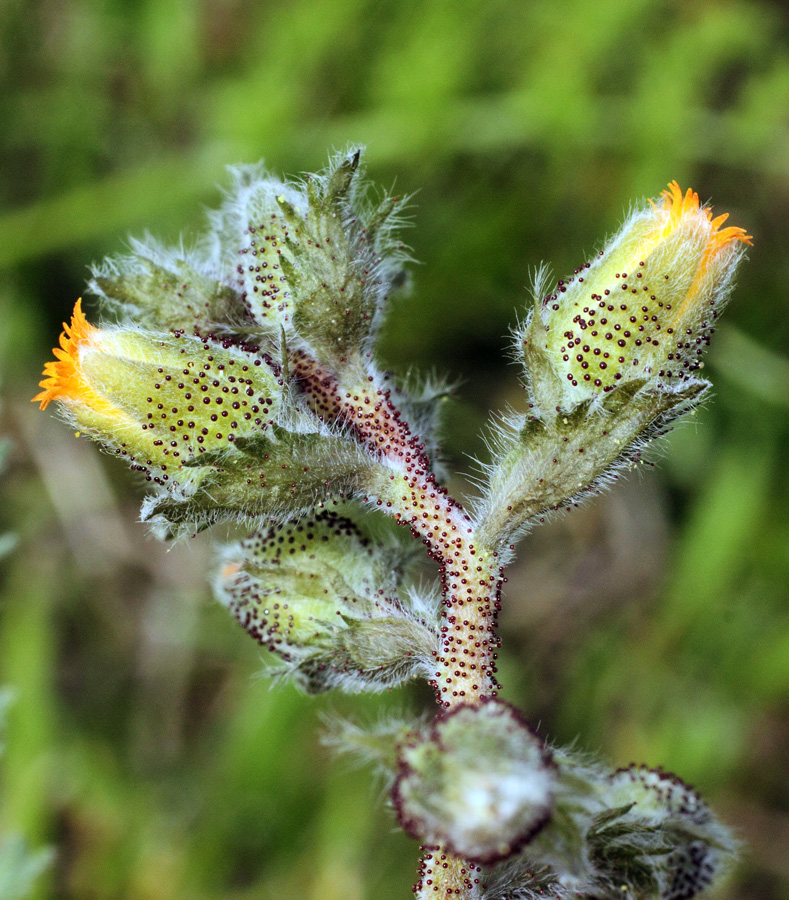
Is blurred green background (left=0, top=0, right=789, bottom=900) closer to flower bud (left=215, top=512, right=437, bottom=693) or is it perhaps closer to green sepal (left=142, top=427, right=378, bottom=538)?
flower bud (left=215, top=512, right=437, bottom=693)

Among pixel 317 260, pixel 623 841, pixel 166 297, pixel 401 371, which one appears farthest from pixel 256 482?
pixel 401 371

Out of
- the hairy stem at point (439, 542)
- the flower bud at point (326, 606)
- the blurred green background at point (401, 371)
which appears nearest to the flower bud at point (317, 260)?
the hairy stem at point (439, 542)


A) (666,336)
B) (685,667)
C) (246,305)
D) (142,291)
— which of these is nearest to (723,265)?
(666,336)

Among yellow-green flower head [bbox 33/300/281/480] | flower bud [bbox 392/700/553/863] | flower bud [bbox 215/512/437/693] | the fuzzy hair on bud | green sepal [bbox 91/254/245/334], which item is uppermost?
green sepal [bbox 91/254/245/334]

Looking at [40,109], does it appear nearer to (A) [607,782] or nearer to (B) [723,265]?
(B) [723,265]

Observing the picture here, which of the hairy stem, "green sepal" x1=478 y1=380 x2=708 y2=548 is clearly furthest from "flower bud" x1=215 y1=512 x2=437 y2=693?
"green sepal" x1=478 y1=380 x2=708 y2=548

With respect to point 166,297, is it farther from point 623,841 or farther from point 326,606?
point 623,841
